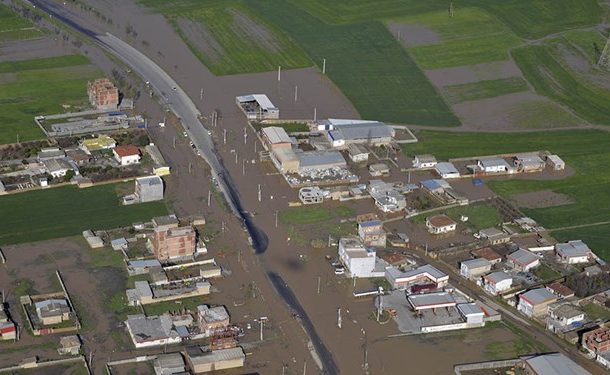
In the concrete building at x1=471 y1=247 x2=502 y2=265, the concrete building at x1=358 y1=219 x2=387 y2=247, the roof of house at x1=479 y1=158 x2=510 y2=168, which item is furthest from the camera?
the roof of house at x1=479 y1=158 x2=510 y2=168

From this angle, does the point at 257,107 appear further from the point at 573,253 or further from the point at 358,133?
the point at 573,253

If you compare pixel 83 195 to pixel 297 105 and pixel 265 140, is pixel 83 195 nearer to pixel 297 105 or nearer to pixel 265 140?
pixel 265 140

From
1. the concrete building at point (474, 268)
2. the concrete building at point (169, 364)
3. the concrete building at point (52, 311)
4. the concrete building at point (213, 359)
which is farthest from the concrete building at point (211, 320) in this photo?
the concrete building at point (474, 268)

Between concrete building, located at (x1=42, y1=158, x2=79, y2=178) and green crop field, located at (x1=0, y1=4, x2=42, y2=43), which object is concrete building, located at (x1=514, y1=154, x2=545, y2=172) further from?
green crop field, located at (x1=0, y1=4, x2=42, y2=43)

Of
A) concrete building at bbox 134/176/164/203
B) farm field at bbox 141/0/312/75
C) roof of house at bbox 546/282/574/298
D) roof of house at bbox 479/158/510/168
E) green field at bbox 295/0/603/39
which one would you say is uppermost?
green field at bbox 295/0/603/39

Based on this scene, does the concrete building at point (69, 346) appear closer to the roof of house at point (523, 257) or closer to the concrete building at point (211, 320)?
the concrete building at point (211, 320)

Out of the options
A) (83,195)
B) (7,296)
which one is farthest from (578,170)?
(7,296)

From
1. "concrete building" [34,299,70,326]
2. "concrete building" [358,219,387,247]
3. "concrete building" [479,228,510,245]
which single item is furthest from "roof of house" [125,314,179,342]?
"concrete building" [479,228,510,245]
